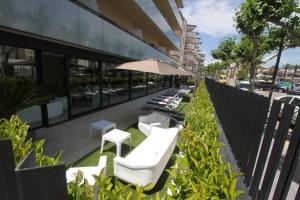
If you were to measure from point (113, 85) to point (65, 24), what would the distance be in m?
7.13

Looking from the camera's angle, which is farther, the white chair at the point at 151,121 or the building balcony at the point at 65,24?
the white chair at the point at 151,121

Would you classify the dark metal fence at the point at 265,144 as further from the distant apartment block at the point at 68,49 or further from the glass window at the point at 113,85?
the glass window at the point at 113,85

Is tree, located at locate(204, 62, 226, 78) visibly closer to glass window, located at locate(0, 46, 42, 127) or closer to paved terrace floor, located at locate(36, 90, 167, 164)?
paved terrace floor, located at locate(36, 90, 167, 164)

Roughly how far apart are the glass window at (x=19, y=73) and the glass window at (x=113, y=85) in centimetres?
478

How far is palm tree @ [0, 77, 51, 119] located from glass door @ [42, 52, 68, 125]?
2475 millimetres

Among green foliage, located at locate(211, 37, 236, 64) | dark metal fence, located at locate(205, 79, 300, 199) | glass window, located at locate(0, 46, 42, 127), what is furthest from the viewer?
green foliage, located at locate(211, 37, 236, 64)

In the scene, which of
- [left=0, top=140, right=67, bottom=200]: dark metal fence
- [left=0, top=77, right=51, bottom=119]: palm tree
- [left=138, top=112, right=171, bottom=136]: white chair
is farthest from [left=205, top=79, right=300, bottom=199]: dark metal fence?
[left=0, top=77, right=51, bottom=119]: palm tree

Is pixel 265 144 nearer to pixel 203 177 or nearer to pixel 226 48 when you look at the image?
pixel 203 177

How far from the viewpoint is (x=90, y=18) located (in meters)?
7.50

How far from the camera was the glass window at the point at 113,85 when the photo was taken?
1191 centimetres

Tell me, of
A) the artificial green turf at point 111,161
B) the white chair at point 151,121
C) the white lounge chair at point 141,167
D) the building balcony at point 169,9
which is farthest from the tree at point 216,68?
the white lounge chair at point 141,167

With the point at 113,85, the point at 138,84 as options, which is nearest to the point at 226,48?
the point at 138,84

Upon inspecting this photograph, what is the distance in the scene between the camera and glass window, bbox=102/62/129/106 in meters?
11.9

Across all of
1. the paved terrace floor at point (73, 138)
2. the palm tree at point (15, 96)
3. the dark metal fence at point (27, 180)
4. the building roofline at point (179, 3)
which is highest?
the building roofline at point (179, 3)
